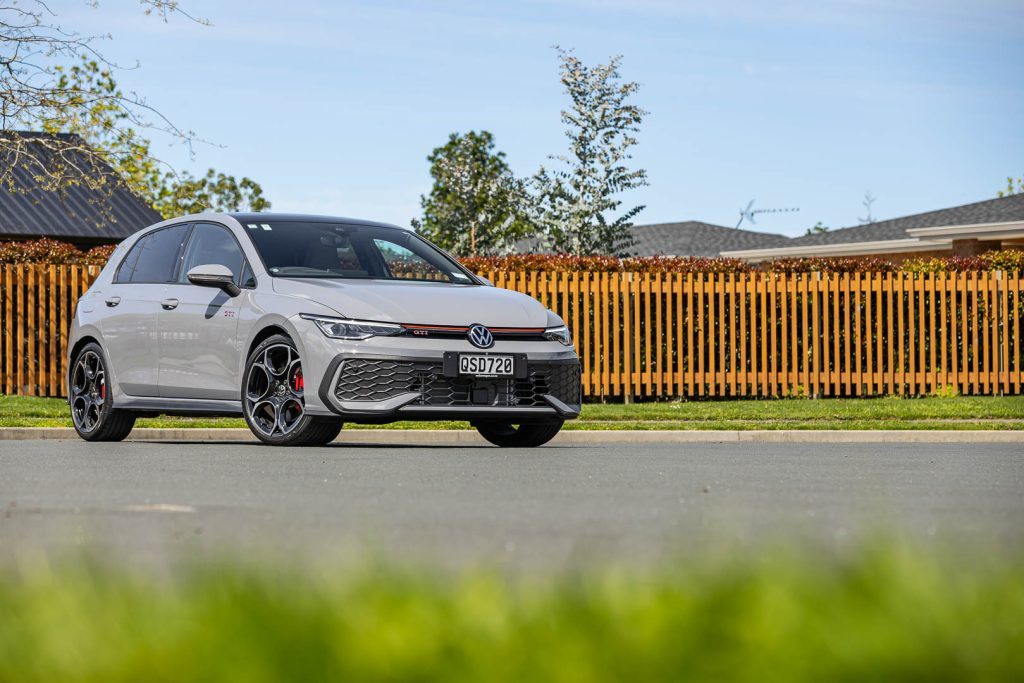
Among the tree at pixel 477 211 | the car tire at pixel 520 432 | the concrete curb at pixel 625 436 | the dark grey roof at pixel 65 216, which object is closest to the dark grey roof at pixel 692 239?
the tree at pixel 477 211

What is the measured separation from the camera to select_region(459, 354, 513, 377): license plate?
10133 mm

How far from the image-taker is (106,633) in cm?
286

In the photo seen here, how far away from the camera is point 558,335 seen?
10812mm

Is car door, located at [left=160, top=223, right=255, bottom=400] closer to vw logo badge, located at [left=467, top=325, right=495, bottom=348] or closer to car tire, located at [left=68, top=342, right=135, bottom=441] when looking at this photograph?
car tire, located at [left=68, top=342, right=135, bottom=441]

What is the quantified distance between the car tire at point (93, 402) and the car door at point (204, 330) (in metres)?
0.81

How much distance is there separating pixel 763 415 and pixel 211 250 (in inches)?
270

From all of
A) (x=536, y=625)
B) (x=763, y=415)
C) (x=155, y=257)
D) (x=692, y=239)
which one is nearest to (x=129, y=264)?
(x=155, y=257)

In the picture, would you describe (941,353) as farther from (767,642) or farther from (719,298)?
(767,642)

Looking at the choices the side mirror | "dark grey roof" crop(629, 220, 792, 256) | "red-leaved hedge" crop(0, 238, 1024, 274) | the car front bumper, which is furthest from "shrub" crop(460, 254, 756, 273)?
"dark grey roof" crop(629, 220, 792, 256)

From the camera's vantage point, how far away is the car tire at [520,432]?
11.4 meters

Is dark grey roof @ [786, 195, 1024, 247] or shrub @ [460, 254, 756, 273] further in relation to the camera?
dark grey roof @ [786, 195, 1024, 247]

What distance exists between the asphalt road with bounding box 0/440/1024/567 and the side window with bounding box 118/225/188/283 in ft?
5.39

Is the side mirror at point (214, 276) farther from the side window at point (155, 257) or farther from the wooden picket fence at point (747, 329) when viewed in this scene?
the wooden picket fence at point (747, 329)

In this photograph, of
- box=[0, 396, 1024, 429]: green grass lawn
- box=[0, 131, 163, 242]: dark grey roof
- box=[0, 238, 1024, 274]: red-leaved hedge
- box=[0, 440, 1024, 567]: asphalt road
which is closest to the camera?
box=[0, 440, 1024, 567]: asphalt road
